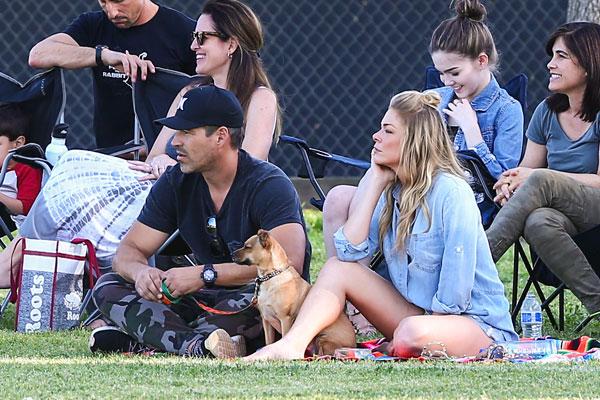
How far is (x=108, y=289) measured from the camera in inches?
202

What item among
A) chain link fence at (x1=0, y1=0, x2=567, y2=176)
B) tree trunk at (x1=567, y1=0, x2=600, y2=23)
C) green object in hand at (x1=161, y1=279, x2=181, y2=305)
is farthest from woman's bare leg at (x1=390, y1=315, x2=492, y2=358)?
chain link fence at (x1=0, y1=0, x2=567, y2=176)

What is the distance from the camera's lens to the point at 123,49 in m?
6.68

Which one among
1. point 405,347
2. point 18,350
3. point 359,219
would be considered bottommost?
point 18,350

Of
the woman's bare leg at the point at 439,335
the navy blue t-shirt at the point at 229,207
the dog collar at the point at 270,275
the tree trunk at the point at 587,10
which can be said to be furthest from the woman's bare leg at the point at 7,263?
the tree trunk at the point at 587,10

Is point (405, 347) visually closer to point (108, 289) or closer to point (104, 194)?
point (108, 289)

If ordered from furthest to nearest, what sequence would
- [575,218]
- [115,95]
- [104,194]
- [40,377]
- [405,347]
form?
[115,95], [104,194], [575,218], [405,347], [40,377]

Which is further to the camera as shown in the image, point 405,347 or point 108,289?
point 108,289

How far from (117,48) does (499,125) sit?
190 cm

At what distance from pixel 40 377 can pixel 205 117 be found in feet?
3.92

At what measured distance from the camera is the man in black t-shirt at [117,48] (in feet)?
21.6

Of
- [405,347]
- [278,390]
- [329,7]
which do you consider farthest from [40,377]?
[329,7]

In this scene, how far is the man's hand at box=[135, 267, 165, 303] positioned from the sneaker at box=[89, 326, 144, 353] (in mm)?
199

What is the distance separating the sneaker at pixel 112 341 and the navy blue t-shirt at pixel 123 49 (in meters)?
1.84

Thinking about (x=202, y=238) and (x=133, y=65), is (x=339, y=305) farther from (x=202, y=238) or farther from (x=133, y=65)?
(x=133, y=65)
